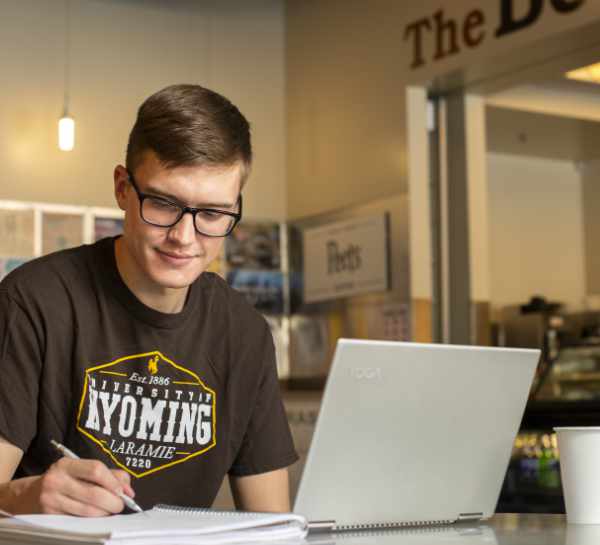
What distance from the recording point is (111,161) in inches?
200

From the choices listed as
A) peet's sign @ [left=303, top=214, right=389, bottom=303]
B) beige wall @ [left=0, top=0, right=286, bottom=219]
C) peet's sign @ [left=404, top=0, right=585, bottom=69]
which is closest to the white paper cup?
peet's sign @ [left=404, top=0, right=585, bottom=69]

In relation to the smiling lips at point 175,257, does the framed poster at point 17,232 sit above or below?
above

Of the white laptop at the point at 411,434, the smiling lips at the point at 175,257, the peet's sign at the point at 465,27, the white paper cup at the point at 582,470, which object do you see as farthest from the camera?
the peet's sign at the point at 465,27

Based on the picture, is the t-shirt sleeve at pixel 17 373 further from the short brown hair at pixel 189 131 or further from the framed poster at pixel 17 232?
the framed poster at pixel 17 232

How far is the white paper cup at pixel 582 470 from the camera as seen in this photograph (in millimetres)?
1665

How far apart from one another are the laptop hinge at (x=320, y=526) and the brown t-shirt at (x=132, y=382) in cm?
40

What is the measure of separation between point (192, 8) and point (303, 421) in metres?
2.09

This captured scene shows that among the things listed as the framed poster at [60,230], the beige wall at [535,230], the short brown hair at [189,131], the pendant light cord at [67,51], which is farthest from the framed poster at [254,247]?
the short brown hair at [189,131]

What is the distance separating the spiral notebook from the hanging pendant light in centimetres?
356

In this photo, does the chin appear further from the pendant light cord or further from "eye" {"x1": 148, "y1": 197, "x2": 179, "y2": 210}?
the pendant light cord

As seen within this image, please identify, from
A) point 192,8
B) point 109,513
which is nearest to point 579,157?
point 192,8

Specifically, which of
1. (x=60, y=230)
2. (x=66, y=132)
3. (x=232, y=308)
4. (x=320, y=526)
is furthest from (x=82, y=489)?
(x=60, y=230)

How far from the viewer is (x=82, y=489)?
139 cm

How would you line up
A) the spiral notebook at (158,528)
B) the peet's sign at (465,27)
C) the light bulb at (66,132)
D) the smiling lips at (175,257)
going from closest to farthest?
1. the spiral notebook at (158,528)
2. the smiling lips at (175,257)
3. the peet's sign at (465,27)
4. the light bulb at (66,132)
